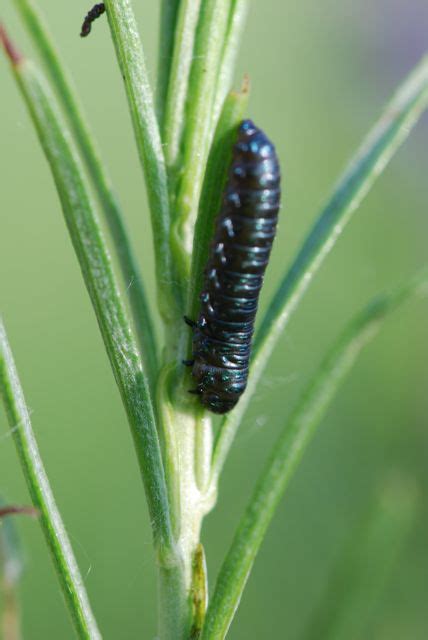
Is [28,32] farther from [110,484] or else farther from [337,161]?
[337,161]

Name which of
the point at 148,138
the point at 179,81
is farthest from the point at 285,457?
the point at 179,81

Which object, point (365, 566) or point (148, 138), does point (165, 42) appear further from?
point (365, 566)

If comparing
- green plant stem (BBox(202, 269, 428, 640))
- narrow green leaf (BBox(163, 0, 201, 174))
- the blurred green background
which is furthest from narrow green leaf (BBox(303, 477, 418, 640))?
the blurred green background

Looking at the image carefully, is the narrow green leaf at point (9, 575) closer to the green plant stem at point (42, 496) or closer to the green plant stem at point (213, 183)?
the green plant stem at point (42, 496)

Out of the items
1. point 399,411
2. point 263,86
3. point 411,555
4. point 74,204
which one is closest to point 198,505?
point 74,204

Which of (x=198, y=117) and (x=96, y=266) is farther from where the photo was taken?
(x=198, y=117)

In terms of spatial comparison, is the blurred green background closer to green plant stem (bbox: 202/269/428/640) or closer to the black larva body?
the black larva body

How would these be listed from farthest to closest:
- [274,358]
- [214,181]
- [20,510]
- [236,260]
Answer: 1. [274,358]
2. [236,260]
3. [214,181]
4. [20,510]
